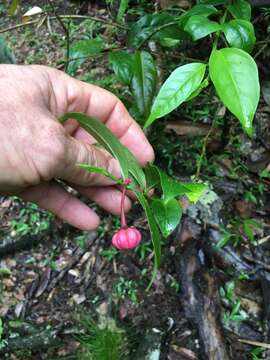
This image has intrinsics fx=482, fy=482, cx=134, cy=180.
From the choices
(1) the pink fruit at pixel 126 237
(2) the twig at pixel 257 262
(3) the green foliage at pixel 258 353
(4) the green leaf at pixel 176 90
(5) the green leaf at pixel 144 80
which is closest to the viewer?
(4) the green leaf at pixel 176 90

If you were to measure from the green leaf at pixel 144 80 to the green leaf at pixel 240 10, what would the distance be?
24 centimetres

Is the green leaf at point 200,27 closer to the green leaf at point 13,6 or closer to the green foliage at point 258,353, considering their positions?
the green leaf at point 13,6

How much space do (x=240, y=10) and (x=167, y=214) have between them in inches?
17.8

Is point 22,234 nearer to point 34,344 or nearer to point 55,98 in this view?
point 34,344

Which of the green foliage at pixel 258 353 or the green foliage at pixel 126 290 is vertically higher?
the green foliage at pixel 126 290

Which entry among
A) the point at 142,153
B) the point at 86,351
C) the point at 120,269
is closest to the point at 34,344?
the point at 86,351

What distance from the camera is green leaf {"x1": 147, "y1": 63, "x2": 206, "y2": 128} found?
2.58 ft

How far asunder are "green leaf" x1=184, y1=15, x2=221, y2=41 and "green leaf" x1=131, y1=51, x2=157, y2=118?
0.27m

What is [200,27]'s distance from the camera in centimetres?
87

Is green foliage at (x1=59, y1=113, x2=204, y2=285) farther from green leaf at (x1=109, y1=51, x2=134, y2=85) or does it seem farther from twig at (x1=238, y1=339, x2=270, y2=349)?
twig at (x1=238, y1=339, x2=270, y2=349)

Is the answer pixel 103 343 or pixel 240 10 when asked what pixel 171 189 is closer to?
A: pixel 240 10

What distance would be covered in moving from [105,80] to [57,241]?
0.66 m

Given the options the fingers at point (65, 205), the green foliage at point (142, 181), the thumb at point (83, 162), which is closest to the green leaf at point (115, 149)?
the green foliage at point (142, 181)

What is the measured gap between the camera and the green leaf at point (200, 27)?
866 millimetres
